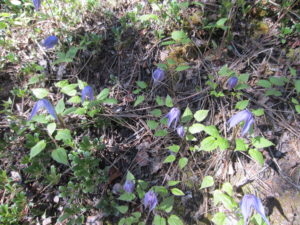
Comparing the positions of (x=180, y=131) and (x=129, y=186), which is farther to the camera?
(x=180, y=131)

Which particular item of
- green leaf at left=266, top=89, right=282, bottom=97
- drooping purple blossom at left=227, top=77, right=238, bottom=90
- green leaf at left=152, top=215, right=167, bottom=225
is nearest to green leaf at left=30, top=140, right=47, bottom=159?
green leaf at left=152, top=215, right=167, bottom=225

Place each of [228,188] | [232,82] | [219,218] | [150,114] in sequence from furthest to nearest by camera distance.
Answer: [150,114]
[232,82]
[228,188]
[219,218]

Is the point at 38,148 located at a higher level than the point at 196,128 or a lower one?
lower

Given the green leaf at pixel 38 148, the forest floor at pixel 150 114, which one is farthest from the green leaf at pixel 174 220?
the green leaf at pixel 38 148

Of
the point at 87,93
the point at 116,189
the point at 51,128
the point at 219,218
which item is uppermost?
the point at 87,93

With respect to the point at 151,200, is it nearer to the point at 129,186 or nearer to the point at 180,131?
the point at 129,186

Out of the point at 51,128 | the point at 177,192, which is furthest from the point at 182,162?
the point at 51,128

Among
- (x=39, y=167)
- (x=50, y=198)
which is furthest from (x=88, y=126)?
(x=50, y=198)

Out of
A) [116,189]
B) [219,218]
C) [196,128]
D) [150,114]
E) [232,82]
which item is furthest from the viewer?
[150,114]

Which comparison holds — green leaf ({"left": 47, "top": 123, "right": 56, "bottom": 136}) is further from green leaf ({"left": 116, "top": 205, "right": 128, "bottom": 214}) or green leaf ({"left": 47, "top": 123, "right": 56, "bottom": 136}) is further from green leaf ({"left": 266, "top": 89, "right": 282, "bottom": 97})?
green leaf ({"left": 266, "top": 89, "right": 282, "bottom": 97})

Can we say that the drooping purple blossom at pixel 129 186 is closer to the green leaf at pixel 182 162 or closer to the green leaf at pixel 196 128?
the green leaf at pixel 182 162
